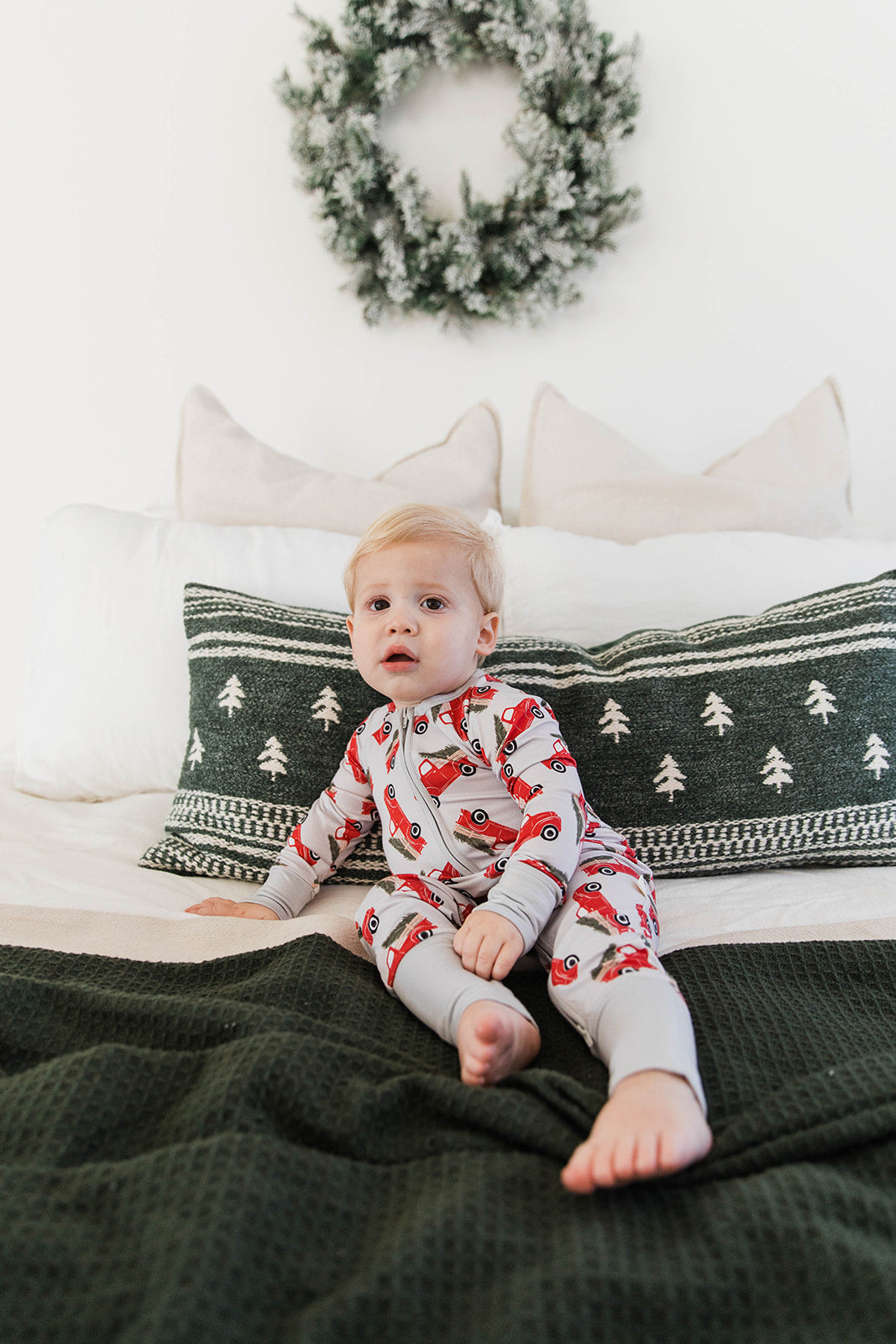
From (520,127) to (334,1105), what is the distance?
5.34ft

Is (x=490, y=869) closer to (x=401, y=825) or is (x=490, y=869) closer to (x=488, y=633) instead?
(x=401, y=825)

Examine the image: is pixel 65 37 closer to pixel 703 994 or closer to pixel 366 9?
pixel 366 9

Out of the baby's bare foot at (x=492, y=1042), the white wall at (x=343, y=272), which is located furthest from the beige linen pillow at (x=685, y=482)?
the baby's bare foot at (x=492, y=1042)

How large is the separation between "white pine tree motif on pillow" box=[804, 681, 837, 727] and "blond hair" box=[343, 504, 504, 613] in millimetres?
383

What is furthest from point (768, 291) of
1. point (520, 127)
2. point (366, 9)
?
point (366, 9)

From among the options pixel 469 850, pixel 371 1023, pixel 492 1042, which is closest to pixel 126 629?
pixel 469 850

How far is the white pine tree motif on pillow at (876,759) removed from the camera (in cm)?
93

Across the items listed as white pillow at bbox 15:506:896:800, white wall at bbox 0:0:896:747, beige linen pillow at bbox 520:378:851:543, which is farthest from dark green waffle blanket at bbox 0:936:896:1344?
white wall at bbox 0:0:896:747

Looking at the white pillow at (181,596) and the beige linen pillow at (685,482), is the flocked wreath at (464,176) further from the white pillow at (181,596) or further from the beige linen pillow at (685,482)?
the white pillow at (181,596)

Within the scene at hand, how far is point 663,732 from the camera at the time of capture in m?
0.95

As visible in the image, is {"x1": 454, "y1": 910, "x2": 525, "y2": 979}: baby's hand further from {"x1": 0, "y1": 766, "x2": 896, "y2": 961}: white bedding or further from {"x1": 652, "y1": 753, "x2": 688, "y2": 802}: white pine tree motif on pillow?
{"x1": 652, "y1": 753, "x2": 688, "y2": 802}: white pine tree motif on pillow

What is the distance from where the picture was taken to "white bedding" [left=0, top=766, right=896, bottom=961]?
0.80m

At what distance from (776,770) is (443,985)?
479mm

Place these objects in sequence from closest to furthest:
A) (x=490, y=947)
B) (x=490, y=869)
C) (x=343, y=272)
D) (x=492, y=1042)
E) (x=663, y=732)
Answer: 1. (x=492, y=1042)
2. (x=490, y=947)
3. (x=490, y=869)
4. (x=663, y=732)
5. (x=343, y=272)
